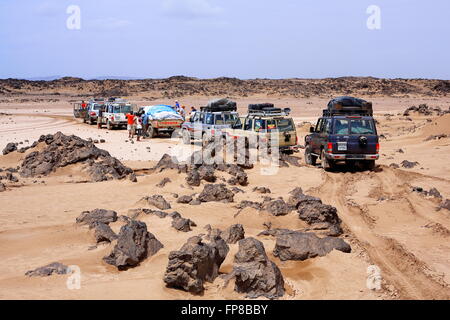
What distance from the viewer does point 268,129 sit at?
21.0 m

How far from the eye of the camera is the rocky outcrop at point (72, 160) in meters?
18.2

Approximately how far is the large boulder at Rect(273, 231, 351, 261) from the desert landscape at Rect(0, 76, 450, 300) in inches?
0.8

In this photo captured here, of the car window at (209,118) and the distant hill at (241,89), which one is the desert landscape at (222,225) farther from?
the distant hill at (241,89)

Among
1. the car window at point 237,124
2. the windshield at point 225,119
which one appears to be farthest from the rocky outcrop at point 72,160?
the windshield at point 225,119

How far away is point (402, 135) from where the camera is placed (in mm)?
30953

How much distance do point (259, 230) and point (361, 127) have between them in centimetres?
817

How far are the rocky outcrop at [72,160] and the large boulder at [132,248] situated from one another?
8492mm

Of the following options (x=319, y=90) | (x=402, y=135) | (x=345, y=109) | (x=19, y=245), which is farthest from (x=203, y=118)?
(x=319, y=90)

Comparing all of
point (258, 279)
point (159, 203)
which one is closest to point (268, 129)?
point (159, 203)

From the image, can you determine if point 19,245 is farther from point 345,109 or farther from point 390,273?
point 345,109

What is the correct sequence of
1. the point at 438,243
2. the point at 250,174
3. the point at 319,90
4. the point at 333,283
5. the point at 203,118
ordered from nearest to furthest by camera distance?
the point at 333,283
the point at 438,243
the point at 250,174
the point at 203,118
the point at 319,90

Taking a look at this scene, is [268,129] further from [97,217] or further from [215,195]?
[97,217]
